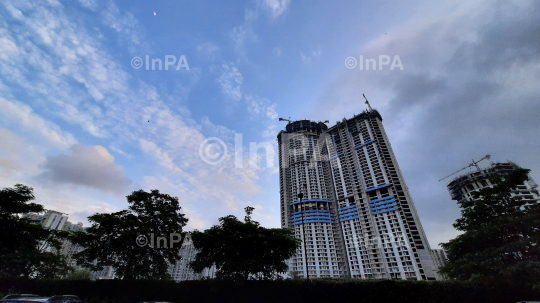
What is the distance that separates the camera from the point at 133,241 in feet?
69.8

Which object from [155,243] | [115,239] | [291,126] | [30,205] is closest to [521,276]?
[155,243]

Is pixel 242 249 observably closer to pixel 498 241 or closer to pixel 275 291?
pixel 275 291

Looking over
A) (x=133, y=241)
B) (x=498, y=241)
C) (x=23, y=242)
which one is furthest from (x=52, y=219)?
(x=498, y=241)

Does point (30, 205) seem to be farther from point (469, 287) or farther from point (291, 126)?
point (291, 126)

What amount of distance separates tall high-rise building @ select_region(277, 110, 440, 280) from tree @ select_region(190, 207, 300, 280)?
5355 centimetres

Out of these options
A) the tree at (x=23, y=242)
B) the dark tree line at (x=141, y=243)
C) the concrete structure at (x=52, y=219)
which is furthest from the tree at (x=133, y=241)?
the concrete structure at (x=52, y=219)

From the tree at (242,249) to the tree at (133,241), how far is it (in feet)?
15.8

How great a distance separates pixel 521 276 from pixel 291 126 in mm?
114952

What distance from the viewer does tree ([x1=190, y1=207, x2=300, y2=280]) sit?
1852 cm

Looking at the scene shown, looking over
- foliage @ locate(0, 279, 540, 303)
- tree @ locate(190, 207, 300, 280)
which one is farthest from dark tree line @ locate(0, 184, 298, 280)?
foliage @ locate(0, 279, 540, 303)

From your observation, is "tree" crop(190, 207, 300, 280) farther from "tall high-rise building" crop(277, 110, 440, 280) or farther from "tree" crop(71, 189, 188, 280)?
Result: "tall high-rise building" crop(277, 110, 440, 280)

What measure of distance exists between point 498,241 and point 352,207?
80.7m

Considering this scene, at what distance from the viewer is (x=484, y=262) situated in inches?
590

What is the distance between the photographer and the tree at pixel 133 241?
21250 millimetres
